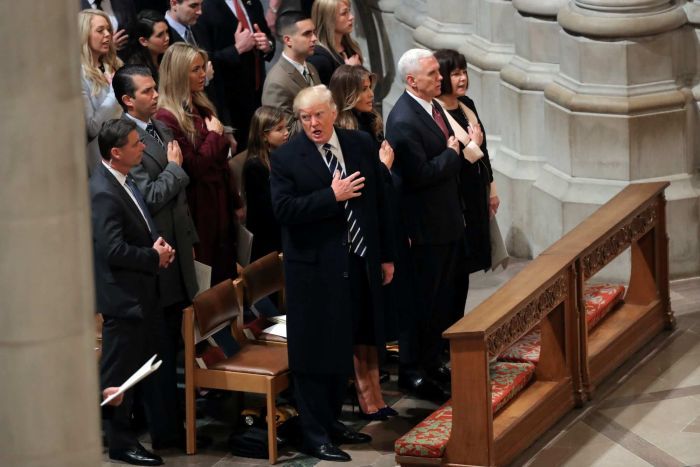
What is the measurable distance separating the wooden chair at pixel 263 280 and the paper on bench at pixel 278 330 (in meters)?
0.02

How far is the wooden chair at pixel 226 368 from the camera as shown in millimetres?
6867

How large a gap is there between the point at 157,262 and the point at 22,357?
11.6ft

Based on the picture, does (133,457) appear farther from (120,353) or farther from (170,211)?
(170,211)

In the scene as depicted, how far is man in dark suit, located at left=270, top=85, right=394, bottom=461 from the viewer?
6.73 metres

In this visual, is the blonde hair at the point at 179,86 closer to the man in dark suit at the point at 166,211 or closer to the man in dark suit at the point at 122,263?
the man in dark suit at the point at 166,211

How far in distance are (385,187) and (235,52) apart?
3.03 meters

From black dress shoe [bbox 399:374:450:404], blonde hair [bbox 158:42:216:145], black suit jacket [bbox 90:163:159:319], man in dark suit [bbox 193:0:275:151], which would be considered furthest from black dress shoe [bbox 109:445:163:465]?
man in dark suit [bbox 193:0:275:151]

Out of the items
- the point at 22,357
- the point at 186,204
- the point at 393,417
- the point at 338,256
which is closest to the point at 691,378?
the point at 393,417

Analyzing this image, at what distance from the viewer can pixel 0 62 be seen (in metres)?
3.06

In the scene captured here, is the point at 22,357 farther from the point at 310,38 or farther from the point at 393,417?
the point at 310,38

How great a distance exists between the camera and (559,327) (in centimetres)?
730

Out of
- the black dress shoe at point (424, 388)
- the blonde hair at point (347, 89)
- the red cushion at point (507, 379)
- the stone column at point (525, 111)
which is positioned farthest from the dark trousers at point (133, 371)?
the stone column at point (525, 111)

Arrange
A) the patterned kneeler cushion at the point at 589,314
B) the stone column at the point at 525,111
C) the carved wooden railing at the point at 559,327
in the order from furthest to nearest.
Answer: the stone column at the point at 525,111
the patterned kneeler cushion at the point at 589,314
the carved wooden railing at the point at 559,327

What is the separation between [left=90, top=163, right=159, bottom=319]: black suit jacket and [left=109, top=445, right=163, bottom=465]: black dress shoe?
0.66 m
